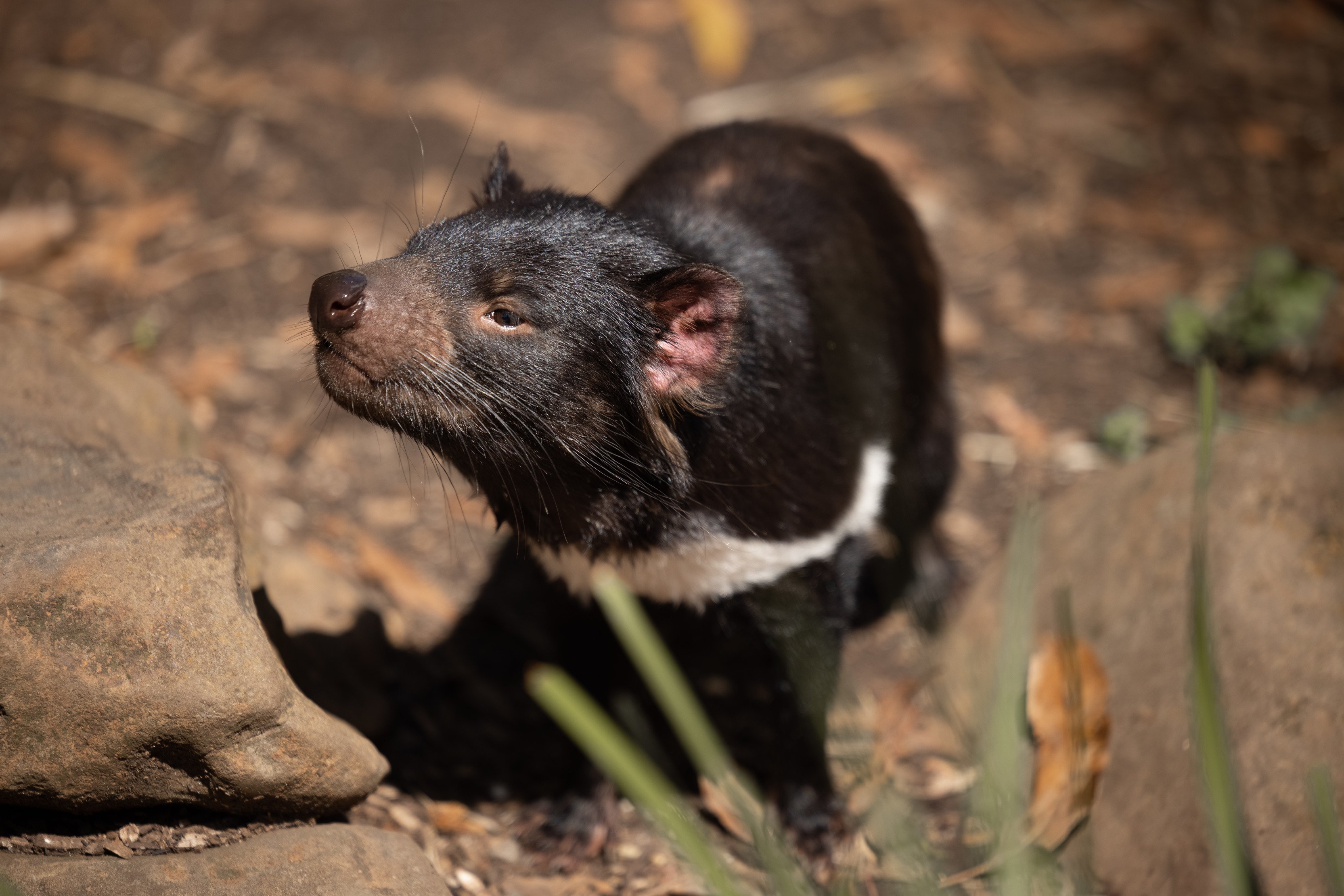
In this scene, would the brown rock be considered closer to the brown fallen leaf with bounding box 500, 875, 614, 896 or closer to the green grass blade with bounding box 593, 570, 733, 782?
the green grass blade with bounding box 593, 570, 733, 782

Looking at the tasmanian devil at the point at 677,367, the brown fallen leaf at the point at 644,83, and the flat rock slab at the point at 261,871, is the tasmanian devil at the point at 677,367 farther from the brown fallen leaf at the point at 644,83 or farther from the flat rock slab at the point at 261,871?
the brown fallen leaf at the point at 644,83

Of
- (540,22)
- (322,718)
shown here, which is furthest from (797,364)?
(540,22)

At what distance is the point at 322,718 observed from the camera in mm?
1943

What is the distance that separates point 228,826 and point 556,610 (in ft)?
3.15

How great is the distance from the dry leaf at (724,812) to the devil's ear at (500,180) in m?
1.45

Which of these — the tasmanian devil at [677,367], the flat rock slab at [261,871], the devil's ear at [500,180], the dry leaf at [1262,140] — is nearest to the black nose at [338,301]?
the tasmanian devil at [677,367]

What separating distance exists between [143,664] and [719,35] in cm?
443

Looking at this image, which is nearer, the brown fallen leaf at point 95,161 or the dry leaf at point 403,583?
the dry leaf at point 403,583

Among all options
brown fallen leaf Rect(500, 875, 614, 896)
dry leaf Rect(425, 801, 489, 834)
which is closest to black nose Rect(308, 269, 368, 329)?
dry leaf Rect(425, 801, 489, 834)

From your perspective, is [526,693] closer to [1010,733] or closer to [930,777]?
[930,777]

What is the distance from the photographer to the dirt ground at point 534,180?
3486 mm

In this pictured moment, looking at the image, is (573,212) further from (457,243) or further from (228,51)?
(228,51)

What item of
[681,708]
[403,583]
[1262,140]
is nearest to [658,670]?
[681,708]

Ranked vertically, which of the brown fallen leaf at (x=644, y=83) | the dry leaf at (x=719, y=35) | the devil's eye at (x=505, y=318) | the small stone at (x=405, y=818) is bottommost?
the small stone at (x=405, y=818)
